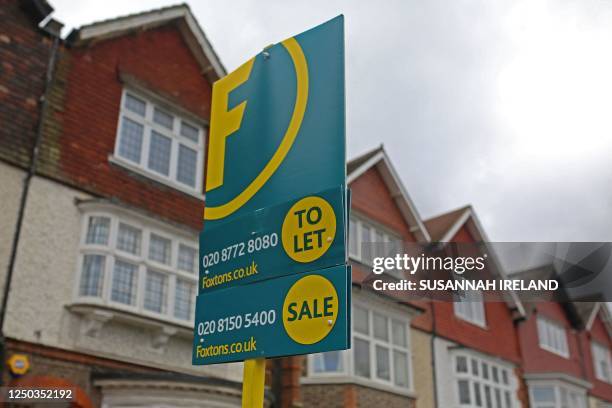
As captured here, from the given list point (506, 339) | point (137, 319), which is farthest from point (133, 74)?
point (506, 339)

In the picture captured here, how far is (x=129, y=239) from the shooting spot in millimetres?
12656

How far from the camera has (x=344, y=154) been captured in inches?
151

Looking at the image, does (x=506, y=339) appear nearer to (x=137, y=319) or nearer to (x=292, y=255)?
(x=137, y=319)

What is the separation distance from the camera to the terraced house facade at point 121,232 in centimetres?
1134

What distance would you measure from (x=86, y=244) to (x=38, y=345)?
6.49 ft

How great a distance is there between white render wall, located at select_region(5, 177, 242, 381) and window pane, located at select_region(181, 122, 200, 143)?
320cm

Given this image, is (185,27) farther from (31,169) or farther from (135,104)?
(31,169)

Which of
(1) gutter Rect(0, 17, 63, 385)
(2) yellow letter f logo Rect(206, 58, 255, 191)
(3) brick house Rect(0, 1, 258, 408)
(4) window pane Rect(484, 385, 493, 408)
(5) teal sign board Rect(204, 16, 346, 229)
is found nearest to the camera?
(5) teal sign board Rect(204, 16, 346, 229)

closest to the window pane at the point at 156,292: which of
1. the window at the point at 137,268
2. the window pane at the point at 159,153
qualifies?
the window at the point at 137,268

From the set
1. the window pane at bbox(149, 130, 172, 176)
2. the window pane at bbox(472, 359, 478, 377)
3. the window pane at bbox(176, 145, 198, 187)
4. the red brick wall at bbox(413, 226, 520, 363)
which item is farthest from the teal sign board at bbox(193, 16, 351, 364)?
the window pane at bbox(472, 359, 478, 377)

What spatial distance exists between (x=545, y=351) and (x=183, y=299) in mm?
17965

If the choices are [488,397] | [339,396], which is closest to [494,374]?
[488,397]

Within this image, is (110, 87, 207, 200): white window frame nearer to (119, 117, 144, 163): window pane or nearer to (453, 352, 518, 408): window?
(119, 117, 144, 163): window pane

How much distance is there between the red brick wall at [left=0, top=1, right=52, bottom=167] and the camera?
38.8ft
